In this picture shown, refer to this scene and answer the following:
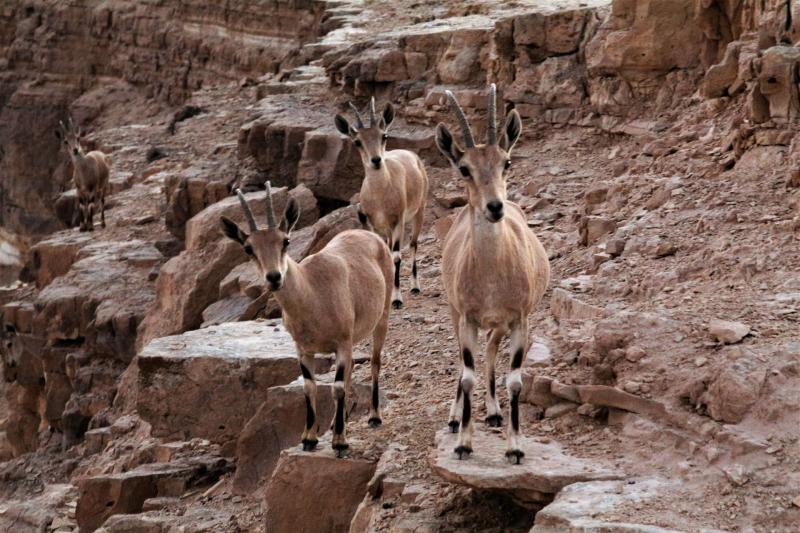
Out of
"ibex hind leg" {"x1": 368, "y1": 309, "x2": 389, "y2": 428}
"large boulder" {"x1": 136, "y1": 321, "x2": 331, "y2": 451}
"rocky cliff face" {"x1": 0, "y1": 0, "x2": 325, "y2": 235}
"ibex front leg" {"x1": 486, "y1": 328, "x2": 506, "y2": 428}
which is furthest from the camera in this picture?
"rocky cliff face" {"x1": 0, "y1": 0, "x2": 325, "y2": 235}

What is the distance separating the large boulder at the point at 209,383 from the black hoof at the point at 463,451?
14.8 feet

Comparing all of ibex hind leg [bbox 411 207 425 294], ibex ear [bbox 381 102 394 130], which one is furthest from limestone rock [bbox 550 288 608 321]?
ibex ear [bbox 381 102 394 130]

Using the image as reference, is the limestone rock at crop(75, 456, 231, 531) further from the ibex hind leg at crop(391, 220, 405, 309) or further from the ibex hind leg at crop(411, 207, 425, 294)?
the ibex hind leg at crop(411, 207, 425, 294)

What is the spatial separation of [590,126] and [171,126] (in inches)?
675

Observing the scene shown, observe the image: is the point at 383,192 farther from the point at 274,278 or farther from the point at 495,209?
the point at 495,209

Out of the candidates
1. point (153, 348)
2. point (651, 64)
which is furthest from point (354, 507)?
point (651, 64)

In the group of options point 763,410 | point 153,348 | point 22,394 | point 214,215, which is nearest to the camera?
point 763,410

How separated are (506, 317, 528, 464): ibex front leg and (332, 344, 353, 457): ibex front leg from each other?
5.59 ft

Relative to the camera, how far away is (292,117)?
22562 millimetres

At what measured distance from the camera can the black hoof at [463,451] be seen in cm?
793

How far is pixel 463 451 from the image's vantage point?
795cm

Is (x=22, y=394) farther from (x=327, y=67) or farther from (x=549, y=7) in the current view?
(x=549, y=7)

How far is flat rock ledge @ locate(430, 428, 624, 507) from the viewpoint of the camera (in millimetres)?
7480

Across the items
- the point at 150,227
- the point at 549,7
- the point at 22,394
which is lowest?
the point at 22,394
